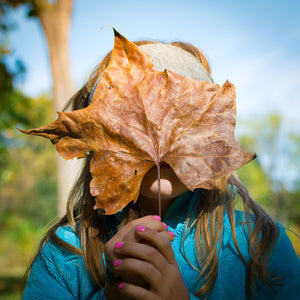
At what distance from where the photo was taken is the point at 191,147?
2.87ft

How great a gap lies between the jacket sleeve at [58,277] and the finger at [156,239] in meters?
0.59

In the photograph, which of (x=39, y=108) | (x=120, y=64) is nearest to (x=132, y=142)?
(x=120, y=64)

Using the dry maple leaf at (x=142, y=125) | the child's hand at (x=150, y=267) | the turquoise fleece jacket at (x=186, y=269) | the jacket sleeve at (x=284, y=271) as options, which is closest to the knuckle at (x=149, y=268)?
the child's hand at (x=150, y=267)

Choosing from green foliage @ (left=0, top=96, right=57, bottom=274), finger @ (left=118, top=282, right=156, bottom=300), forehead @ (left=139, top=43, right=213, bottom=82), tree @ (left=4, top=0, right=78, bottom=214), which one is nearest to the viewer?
finger @ (left=118, top=282, right=156, bottom=300)

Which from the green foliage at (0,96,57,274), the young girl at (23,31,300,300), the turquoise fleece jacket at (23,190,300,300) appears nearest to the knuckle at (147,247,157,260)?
the young girl at (23,31,300,300)

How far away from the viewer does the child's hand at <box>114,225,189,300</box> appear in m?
0.71

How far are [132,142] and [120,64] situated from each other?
247 mm

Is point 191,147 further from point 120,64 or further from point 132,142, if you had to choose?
point 120,64

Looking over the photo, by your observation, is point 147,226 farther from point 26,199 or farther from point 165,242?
point 26,199

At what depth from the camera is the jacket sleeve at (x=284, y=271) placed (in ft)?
3.54

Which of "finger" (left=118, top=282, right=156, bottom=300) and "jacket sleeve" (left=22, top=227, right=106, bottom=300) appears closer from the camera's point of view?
"finger" (left=118, top=282, right=156, bottom=300)

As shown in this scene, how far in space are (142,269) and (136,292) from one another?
60mm

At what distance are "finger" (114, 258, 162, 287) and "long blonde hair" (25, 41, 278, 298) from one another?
0.52m

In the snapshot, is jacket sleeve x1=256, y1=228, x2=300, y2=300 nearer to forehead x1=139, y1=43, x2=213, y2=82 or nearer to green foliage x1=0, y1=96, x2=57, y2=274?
forehead x1=139, y1=43, x2=213, y2=82
